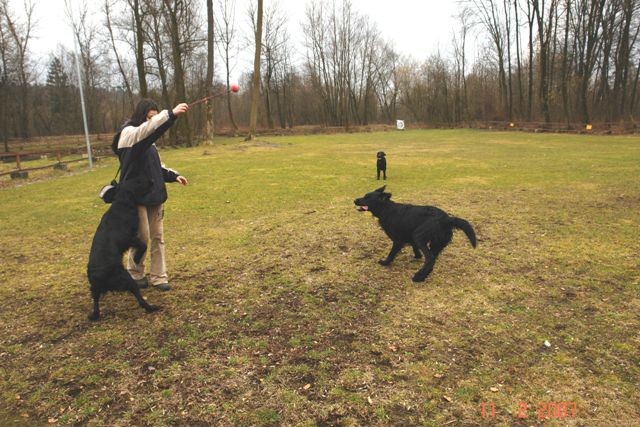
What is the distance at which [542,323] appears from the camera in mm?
3982

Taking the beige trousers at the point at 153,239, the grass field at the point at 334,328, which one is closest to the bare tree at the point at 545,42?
the grass field at the point at 334,328

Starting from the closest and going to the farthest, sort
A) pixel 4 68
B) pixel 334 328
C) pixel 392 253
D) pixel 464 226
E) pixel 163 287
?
pixel 334 328 < pixel 464 226 < pixel 163 287 < pixel 392 253 < pixel 4 68

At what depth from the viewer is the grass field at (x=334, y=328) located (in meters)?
2.93

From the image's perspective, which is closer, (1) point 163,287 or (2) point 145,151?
(2) point 145,151

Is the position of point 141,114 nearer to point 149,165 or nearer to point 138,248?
point 149,165

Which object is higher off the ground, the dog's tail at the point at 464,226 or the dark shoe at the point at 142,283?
the dog's tail at the point at 464,226

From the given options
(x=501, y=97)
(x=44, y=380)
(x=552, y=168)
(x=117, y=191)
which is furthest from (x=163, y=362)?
(x=501, y=97)

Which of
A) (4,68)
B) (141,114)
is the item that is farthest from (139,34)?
(141,114)

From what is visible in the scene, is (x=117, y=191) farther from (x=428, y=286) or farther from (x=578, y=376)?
(x=578, y=376)

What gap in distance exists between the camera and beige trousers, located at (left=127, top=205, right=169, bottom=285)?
4.58 metres

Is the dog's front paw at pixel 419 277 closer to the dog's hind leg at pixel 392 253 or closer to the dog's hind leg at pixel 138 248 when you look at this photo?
the dog's hind leg at pixel 392 253

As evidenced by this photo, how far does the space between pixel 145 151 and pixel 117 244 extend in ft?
3.32

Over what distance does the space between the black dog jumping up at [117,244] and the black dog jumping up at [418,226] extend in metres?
2.85

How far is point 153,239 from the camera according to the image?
191 inches
